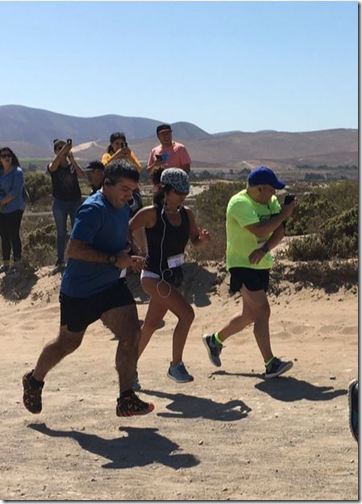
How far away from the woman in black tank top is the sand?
2.27ft

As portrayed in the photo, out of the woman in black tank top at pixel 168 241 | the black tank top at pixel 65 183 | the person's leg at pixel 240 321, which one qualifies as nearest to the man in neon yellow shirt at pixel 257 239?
the person's leg at pixel 240 321

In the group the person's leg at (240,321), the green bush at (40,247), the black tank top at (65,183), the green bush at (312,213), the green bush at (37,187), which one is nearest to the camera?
the person's leg at (240,321)

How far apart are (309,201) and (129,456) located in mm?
10860

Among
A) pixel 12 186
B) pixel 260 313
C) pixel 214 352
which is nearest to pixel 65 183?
pixel 12 186

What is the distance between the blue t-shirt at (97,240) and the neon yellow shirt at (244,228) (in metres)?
1.28

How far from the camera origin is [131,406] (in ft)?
19.3

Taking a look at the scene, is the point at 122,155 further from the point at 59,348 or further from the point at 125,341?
the point at 125,341

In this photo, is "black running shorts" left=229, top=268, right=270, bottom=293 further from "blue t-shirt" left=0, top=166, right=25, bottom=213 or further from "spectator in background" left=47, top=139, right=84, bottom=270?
"blue t-shirt" left=0, top=166, right=25, bottom=213

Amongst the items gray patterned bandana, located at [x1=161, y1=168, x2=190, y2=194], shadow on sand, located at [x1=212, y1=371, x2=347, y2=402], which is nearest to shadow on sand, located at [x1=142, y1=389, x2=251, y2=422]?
shadow on sand, located at [x1=212, y1=371, x2=347, y2=402]

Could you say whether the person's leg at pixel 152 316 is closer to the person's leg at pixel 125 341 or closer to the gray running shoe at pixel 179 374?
the gray running shoe at pixel 179 374

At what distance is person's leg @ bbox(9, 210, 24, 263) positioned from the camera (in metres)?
12.2

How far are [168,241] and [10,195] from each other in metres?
5.72

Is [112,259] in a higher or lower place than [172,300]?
higher

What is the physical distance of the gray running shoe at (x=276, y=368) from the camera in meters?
7.15
